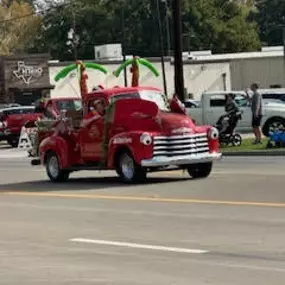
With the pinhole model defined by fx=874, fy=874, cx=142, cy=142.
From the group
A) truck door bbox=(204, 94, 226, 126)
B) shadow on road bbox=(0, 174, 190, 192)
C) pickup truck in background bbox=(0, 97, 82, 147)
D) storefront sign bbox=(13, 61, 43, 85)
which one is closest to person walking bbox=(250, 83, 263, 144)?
truck door bbox=(204, 94, 226, 126)

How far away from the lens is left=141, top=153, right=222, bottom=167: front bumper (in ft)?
57.5

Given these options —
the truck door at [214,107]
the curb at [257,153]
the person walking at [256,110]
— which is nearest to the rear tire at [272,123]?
the person walking at [256,110]

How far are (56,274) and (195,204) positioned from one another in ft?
18.6

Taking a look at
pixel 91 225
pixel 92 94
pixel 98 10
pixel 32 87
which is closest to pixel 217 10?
pixel 98 10

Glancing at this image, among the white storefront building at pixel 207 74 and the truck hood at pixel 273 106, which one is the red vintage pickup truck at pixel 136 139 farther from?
the white storefront building at pixel 207 74

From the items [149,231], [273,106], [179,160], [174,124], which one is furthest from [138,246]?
[273,106]

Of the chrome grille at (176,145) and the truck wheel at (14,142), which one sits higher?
the chrome grille at (176,145)

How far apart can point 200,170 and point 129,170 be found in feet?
5.55

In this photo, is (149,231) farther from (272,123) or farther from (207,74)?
(207,74)

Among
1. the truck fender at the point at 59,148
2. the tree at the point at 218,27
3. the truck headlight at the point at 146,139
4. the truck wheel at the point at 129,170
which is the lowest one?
the truck wheel at the point at 129,170

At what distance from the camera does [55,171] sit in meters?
20.3

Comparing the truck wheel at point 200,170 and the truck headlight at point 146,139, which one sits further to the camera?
the truck wheel at point 200,170

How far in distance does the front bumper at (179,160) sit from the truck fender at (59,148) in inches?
111

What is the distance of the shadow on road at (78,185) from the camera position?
18109 mm
